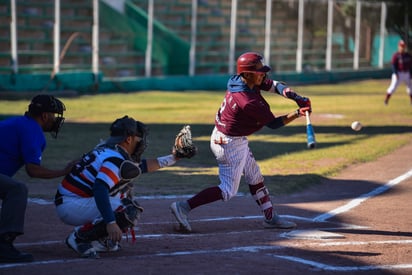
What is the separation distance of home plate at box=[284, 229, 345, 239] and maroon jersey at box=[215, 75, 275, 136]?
1.10 m

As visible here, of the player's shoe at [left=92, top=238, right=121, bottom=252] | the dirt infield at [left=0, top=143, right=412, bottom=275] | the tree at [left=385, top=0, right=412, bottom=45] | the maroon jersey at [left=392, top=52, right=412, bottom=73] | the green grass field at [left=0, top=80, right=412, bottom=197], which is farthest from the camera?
the tree at [left=385, top=0, right=412, bottom=45]

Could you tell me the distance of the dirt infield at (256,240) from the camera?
21.0ft

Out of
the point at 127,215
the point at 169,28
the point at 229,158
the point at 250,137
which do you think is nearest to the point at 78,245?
the point at 127,215

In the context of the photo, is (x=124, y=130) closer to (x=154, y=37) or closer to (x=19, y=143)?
(x=19, y=143)

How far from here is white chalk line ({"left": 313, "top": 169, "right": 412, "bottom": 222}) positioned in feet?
30.0

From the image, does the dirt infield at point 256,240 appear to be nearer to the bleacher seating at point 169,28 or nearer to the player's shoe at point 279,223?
the player's shoe at point 279,223

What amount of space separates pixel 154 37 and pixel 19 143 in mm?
24958

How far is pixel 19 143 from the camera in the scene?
21.9 ft

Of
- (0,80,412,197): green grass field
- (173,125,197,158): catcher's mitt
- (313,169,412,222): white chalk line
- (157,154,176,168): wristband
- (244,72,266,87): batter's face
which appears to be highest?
(244,72,266,87): batter's face

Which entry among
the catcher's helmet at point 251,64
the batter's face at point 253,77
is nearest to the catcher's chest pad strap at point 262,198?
the batter's face at point 253,77

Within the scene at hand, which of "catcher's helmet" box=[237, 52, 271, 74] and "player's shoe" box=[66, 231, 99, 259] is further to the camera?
"catcher's helmet" box=[237, 52, 271, 74]

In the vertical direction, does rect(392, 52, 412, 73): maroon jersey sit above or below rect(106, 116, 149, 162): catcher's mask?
below

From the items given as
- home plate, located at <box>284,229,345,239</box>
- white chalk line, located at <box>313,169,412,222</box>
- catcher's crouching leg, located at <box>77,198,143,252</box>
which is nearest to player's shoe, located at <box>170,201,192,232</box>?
home plate, located at <box>284,229,345,239</box>

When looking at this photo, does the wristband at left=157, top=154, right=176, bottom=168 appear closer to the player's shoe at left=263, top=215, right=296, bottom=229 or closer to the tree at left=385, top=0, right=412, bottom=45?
the player's shoe at left=263, top=215, right=296, bottom=229
